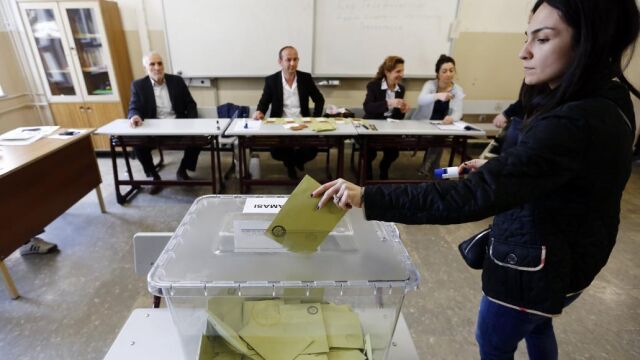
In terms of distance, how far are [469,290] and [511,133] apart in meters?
1.48

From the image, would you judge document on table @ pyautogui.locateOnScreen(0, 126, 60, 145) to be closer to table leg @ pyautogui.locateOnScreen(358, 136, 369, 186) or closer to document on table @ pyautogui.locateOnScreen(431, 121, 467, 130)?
table leg @ pyautogui.locateOnScreen(358, 136, 369, 186)

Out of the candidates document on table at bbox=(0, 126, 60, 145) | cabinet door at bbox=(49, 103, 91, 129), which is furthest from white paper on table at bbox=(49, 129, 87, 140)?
cabinet door at bbox=(49, 103, 91, 129)

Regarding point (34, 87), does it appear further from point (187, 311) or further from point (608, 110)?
point (608, 110)

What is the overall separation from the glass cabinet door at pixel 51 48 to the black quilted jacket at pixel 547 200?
14.4 feet

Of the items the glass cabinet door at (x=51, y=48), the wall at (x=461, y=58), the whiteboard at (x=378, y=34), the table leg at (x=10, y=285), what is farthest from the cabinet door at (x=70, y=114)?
the whiteboard at (x=378, y=34)

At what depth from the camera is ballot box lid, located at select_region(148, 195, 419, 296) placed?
0.70 meters

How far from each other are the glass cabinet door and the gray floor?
1901 millimetres

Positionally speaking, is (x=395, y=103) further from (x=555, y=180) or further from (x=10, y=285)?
(x=10, y=285)

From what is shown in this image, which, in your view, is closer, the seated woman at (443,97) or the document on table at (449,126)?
the document on table at (449,126)

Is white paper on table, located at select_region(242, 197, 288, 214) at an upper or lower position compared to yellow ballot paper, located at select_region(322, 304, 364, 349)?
upper

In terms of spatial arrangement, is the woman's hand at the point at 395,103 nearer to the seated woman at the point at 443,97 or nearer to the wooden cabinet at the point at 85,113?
the seated woman at the point at 443,97

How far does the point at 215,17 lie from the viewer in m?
3.86

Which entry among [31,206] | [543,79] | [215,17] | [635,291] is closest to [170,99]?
[215,17]

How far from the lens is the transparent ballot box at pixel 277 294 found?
70cm
